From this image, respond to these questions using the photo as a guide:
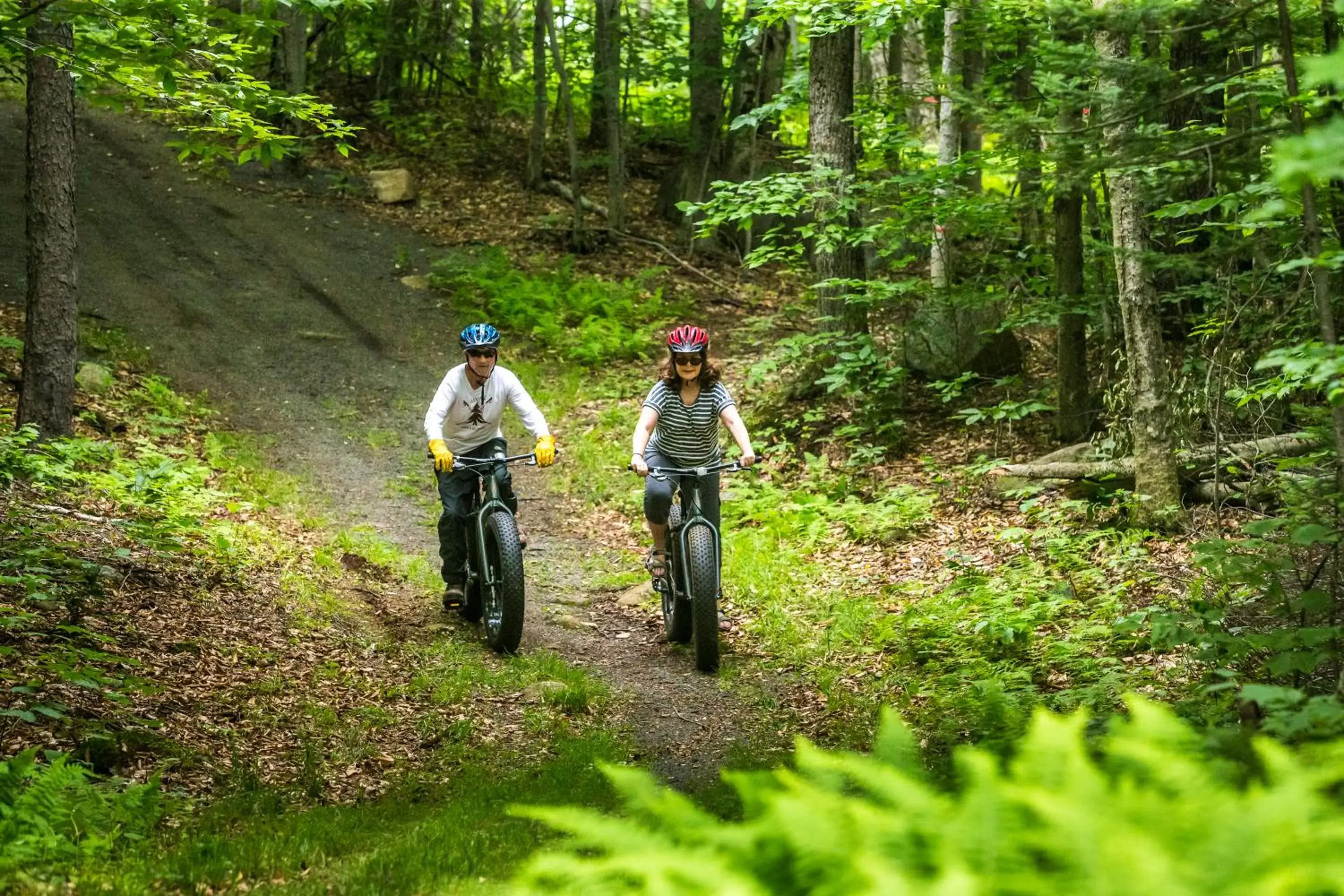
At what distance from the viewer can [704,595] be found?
7.50m

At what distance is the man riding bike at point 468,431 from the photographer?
314 inches

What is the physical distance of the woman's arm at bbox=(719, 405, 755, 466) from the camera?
7648 millimetres

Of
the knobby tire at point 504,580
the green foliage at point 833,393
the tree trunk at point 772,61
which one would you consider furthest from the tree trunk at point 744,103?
the knobby tire at point 504,580

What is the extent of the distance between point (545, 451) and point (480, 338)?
972mm

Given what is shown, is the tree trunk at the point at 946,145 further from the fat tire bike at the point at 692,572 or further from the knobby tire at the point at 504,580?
the knobby tire at the point at 504,580

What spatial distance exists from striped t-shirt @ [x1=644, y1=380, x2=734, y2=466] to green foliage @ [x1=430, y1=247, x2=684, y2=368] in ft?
29.8

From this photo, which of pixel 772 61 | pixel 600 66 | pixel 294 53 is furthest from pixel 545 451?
pixel 294 53

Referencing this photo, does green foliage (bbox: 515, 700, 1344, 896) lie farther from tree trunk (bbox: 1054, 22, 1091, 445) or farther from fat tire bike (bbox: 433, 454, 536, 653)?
tree trunk (bbox: 1054, 22, 1091, 445)

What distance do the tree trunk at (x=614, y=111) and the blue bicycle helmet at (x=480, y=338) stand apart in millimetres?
13146

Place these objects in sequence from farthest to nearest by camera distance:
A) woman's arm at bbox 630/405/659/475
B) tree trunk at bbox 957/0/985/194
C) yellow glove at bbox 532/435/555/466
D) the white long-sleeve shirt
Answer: the white long-sleeve shirt, yellow glove at bbox 532/435/555/466, woman's arm at bbox 630/405/659/475, tree trunk at bbox 957/0/985/194

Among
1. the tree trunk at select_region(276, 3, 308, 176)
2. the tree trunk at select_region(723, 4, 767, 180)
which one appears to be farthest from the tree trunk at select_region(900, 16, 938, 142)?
the tree trunk at select_region(276, 3, 308, 176)

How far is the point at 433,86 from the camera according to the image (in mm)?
26547

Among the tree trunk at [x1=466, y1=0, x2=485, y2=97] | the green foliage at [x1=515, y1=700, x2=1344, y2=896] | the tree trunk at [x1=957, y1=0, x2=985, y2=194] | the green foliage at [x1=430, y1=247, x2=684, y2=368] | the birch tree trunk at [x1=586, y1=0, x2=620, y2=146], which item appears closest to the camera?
the green foliage at [x1=515, y1=700, x2=1344, y2=896]

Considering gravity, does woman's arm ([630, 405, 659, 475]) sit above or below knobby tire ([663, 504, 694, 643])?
above
